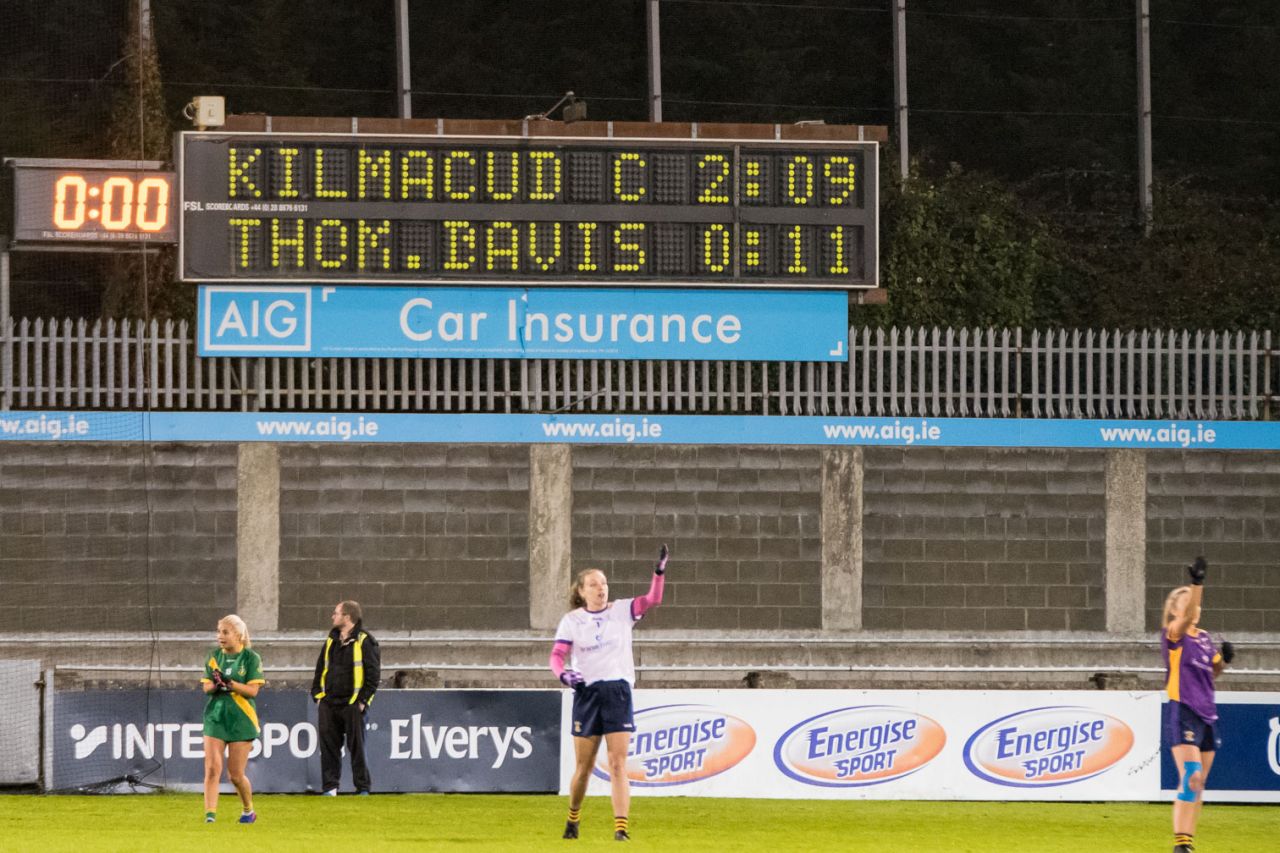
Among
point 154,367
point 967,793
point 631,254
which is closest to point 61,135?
point 154,367

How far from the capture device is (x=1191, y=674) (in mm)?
11305

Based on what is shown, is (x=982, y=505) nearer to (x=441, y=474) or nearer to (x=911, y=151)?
(x=441, y=474)

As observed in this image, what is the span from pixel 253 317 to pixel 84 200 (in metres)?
1.94

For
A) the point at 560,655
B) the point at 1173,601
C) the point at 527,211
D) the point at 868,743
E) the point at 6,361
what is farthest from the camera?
the point at 6,361

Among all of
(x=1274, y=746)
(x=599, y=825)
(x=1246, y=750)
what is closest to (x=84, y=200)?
(x=599, y=825)

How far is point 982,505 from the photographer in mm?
20281

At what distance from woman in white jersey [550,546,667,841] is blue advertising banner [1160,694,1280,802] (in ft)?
18.9

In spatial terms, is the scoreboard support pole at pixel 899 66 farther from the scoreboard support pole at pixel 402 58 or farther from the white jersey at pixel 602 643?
the white jersey at pixel 602 643

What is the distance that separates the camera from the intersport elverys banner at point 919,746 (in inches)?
605

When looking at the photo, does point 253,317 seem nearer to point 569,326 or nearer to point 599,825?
point 569,326

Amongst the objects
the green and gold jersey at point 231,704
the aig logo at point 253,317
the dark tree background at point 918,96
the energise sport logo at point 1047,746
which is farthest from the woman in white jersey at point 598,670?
the dark tree background at point 918,96

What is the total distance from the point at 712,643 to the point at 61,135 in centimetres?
1212

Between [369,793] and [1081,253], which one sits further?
[1081,253]

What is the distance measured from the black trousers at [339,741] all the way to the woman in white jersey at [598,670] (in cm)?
358
